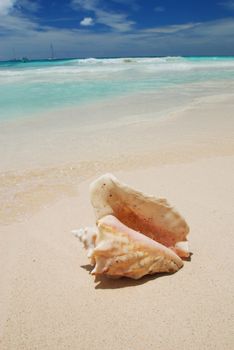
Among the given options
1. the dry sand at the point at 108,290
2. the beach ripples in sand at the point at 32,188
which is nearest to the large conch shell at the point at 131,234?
the dry sand at the point at 108,290

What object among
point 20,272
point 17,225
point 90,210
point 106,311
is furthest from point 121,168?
point 106,311

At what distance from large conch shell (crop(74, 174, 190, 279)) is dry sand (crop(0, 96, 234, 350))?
0.34 ft

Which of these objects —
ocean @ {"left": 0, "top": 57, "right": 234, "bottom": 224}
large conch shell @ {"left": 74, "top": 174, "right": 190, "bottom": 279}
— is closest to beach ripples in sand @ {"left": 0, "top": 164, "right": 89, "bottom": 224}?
ocean @ {"left": 0, "top": 57, "right": 234, "bottom": 224}

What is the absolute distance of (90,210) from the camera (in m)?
2.84

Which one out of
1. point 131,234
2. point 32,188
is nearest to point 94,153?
point 32,188

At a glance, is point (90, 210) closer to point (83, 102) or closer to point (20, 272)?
point (20, 272)

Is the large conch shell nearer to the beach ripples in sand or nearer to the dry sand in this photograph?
the dry sand

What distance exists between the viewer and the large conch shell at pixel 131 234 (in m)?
1.85

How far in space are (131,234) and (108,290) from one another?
1.06 feet

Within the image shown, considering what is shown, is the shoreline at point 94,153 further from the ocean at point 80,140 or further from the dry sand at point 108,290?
the dry sand at point 108,290

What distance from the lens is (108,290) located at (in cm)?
187

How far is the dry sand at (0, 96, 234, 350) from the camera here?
5.27 feet

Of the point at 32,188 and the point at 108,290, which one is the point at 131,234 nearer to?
the point at 108,290

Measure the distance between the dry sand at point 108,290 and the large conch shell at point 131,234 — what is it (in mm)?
102
